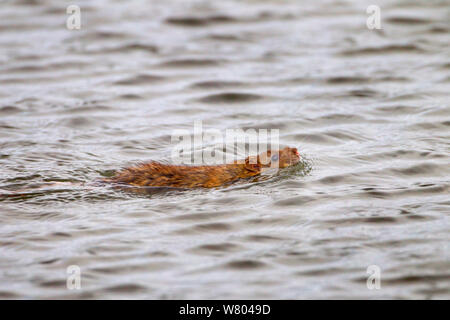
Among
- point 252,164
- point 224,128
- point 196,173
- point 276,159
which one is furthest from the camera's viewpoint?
point 224,128

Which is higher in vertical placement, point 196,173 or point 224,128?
point 224,128

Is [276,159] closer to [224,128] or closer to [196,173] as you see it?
[196,173]

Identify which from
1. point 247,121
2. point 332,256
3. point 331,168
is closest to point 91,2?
point 247,121

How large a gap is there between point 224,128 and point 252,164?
7.74ft

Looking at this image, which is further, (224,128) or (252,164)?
(224,128)

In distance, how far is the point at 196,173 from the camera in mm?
7355

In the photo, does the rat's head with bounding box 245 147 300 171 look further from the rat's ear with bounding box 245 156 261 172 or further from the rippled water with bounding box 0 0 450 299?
the rippled water with bounding box 0 0 450 299

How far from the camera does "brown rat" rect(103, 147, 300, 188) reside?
7238 mm

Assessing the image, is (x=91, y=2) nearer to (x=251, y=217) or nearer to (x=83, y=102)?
(x=83, y=102)

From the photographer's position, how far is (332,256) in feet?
19.9

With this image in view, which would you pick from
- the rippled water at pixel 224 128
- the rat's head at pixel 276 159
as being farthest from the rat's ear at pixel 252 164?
the rippled water at pixel 224 128

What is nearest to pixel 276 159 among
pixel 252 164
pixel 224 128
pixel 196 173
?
pixel 252 164

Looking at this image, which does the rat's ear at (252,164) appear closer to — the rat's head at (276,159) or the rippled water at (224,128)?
the rat's head at (276,159)
